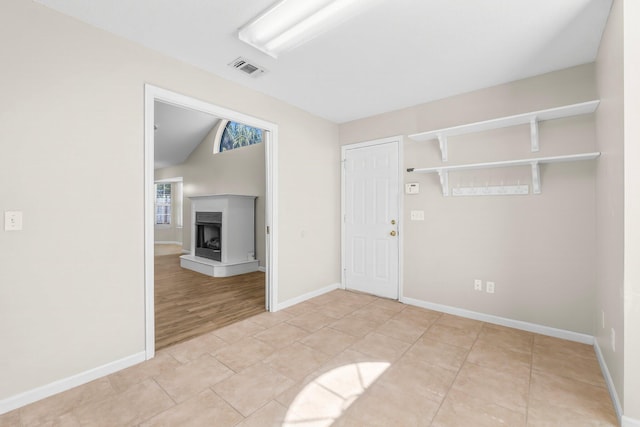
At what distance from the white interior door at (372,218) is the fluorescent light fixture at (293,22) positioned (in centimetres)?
211

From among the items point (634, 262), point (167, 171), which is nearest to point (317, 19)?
point (634, 262)

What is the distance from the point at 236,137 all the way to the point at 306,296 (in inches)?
173

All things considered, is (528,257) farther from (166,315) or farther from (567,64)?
(166,315)

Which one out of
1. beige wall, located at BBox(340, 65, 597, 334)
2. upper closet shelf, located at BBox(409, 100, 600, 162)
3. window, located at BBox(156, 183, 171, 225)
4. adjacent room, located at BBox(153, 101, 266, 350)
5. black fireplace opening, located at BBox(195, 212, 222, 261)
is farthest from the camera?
window, located at BBox(156, 183, 171, 225)

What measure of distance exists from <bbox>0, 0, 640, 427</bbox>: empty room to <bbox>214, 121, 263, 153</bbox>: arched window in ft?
8.57

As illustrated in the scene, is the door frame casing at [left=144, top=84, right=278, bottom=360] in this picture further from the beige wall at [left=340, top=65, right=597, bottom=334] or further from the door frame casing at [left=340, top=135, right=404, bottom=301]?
the beige wall at [left=340, top=65, right=597, bottom=334]

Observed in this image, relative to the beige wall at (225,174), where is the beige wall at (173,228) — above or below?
below

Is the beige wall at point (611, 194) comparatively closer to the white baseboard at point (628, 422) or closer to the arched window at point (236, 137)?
the white baseboard at point (628, 422)

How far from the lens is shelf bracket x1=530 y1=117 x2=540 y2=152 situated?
271cm

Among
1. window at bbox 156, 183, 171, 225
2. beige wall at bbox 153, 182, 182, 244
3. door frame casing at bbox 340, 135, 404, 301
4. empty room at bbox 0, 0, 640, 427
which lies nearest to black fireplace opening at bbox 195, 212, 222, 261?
empty room at bbox 0, 0, 640, 427

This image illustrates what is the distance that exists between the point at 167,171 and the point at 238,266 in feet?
17.8

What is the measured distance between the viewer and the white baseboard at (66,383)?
176 cm

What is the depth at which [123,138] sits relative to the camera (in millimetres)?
2234

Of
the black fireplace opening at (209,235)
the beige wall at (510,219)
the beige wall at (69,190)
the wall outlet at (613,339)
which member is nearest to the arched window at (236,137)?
the black fireplace opening at (209,235)
